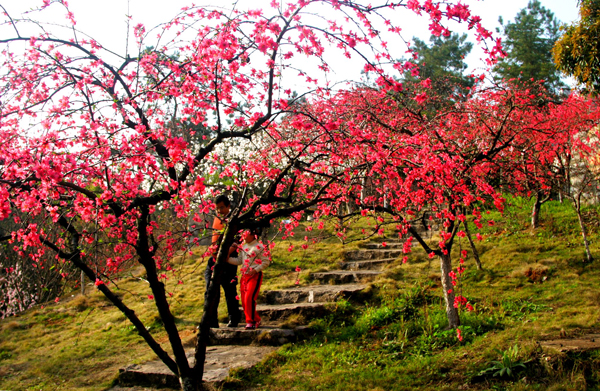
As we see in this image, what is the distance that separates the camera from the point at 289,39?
3.50m

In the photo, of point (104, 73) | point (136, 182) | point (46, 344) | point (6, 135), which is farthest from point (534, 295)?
point (46, 344)

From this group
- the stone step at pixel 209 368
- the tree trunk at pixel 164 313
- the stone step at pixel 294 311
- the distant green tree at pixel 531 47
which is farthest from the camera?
the distant green tree at pixel 531 47

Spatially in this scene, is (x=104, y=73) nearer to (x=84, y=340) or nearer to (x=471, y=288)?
(x=84, y=340)

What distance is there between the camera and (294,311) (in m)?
6.09

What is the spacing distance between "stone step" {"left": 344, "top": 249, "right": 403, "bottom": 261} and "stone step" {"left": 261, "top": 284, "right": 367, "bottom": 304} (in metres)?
1.86

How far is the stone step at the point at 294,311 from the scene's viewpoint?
5.98 metres

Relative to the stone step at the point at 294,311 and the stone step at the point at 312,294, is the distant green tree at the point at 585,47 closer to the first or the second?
the stone step at the point at 312,294

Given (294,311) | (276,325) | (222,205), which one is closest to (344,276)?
(294,311)

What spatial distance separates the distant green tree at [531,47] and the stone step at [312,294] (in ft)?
58.6

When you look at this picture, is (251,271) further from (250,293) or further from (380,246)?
(380,246)

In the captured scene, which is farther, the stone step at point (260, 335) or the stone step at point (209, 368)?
the stone step at point (260, 335)

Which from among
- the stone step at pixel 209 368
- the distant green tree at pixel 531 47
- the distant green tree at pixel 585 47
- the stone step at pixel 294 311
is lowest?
the stone step at pixel 209 368

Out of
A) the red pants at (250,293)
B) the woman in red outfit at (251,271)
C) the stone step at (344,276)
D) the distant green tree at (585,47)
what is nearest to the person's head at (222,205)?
the woman in red outfit at (251,271)

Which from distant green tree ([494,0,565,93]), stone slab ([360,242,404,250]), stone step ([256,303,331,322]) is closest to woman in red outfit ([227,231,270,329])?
stone step ([256,303,331,322])
